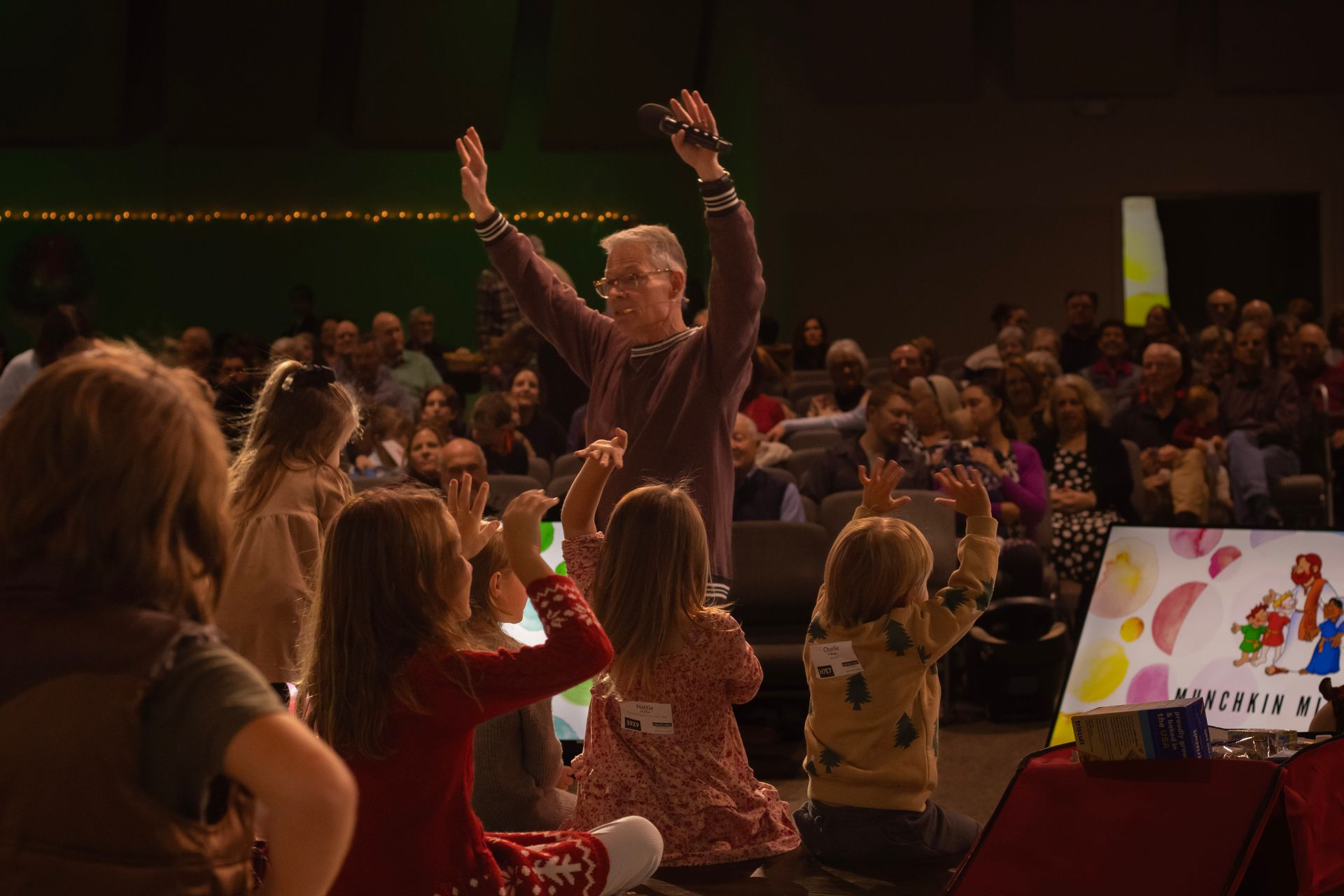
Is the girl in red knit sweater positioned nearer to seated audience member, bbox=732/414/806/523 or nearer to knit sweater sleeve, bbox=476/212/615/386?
knit sweater sleeve, bbox=476/212/615/386

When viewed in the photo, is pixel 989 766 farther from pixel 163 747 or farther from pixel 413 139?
pixel 413 139

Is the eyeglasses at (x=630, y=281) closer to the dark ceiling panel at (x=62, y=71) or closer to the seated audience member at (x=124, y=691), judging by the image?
the seated audience member at (x=124, y=691)

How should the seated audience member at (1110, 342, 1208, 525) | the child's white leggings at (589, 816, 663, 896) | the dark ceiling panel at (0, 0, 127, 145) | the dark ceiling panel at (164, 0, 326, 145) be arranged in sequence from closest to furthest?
1. the child's white leggings at (589, 816, 663, 896)
2. the seated audience member at (1110, 342, 1208, 525)
3. the dark ceiling panel at (0, 0, 127, 145)
4. the dark ceiling panel at (164, 0, 326, 145)

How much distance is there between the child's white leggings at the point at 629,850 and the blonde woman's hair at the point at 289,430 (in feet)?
3.03

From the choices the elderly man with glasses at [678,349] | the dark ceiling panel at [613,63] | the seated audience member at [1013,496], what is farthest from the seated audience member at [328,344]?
the elderly man with glasses at [678,349]

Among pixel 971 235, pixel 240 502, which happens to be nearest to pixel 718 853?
pixel 240 502

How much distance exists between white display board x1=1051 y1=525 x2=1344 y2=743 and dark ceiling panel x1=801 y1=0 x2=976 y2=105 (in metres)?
8.17

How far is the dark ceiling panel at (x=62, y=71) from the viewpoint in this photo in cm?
1160

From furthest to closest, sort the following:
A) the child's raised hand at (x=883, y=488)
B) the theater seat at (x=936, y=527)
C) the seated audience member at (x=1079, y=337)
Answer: the seated audience member at (x=1079, y=337), the theater seat at (x=936, y=527), the child's raised hand at (x=883, y=488)

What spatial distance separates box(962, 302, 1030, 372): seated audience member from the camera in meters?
9.22

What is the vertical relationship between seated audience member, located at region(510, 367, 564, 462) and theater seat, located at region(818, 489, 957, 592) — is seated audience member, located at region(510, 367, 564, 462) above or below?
above

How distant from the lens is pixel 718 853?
3219mm

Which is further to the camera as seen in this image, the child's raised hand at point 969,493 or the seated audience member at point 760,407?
the seated audience member at point 760,407

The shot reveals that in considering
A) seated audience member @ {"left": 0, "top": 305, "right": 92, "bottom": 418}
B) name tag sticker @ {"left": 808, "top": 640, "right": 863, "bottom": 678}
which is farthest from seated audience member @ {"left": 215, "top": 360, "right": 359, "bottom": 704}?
seated audience member @ {"left": 0, "top": 305, "right": 92, "bottom": 418}
